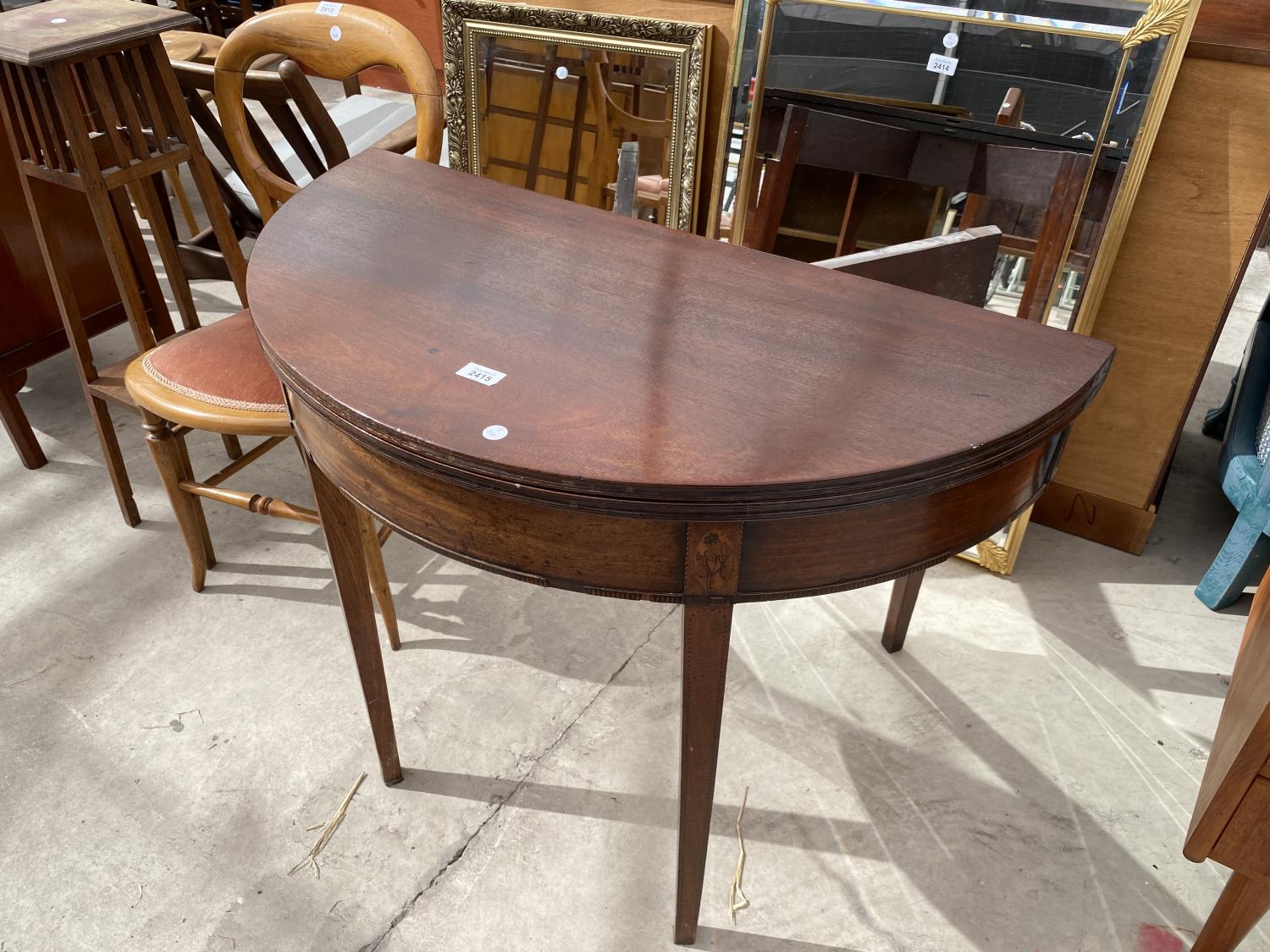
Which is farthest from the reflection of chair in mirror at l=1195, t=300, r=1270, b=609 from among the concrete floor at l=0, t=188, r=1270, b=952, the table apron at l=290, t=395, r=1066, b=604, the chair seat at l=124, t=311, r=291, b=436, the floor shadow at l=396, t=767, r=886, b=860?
the chair seat at l=124, t=311, r=291, b=436

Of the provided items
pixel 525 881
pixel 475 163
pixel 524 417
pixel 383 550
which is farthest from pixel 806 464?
pixel 475 163

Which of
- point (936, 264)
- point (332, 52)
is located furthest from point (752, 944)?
point (332, 52)

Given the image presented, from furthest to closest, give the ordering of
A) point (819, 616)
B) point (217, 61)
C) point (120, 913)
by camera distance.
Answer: point (819, 616) → point (217, 61) → point (120, 913)

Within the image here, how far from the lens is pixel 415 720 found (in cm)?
187

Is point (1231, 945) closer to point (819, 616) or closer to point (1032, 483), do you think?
point (1032, 483)

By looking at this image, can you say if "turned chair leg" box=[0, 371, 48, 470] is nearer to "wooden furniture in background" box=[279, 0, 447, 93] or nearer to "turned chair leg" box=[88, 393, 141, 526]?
"turned chair leg" box=[88, 393, 141, 526]

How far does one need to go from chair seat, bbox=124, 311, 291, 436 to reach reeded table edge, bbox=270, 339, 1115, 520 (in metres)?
0.84

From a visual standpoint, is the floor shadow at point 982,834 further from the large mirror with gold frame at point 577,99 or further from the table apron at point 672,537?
the large mirror with gold frame at point 577,99

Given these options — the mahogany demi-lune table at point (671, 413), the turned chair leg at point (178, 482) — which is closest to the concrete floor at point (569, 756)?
the turned chair leg at point (178, 482)

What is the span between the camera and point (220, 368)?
1.87 meters

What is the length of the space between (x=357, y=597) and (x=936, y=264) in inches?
42.8

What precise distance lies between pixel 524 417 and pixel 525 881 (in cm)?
94

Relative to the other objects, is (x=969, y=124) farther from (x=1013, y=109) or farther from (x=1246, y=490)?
(x=1246, y=490)

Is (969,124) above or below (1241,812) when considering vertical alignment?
above
